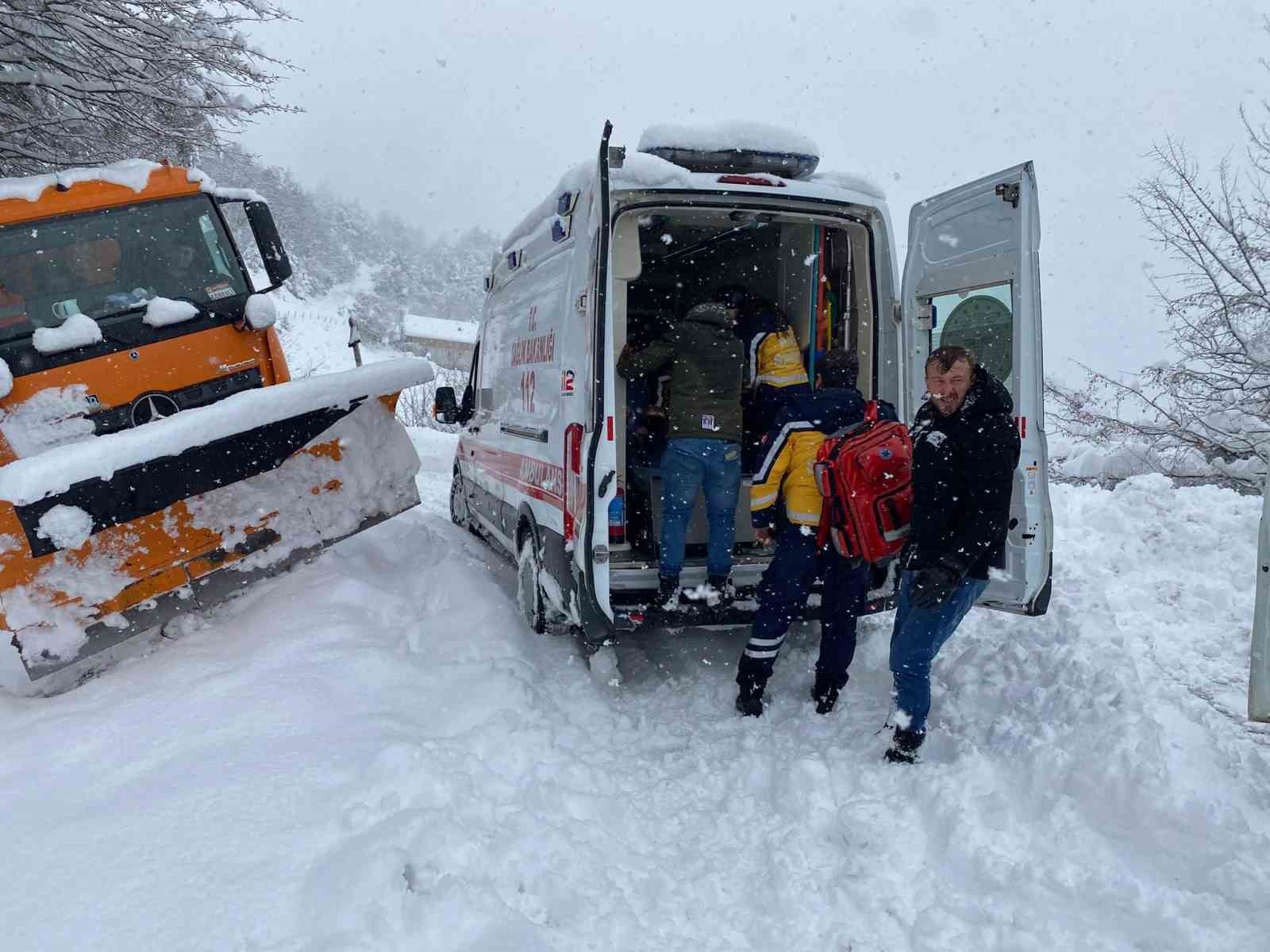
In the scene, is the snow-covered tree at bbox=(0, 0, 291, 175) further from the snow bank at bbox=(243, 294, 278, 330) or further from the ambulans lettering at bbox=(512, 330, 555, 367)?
the ambulans lettering at bbox=(512, 330, 555, 367)

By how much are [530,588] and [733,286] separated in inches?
86.4

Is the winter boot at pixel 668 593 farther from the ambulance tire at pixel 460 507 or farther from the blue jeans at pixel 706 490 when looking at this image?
the ambulance tire at pixel 460 507

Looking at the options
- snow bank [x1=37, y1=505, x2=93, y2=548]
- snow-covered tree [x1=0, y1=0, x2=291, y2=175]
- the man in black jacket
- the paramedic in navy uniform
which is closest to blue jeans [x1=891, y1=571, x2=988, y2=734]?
the man in black jacket

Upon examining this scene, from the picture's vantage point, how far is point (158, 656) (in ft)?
13.1

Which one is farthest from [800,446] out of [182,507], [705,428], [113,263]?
[113,263]

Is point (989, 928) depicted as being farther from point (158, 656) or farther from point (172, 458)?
point (172, 458)

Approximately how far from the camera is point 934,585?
10.1ft

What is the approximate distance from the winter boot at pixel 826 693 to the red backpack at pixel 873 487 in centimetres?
81

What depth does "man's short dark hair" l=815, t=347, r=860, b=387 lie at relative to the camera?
3861mm

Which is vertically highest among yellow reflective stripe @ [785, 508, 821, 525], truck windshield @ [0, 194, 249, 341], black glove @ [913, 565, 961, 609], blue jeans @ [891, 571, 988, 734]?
truck windshield @ [0, 194, 249, 341]

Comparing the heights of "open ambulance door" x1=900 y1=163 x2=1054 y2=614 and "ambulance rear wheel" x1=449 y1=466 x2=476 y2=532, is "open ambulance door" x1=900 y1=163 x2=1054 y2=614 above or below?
above

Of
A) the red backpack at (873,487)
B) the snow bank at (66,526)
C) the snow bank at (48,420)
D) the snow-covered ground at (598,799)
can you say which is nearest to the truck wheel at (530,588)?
the snow-covered ground at (598,799)

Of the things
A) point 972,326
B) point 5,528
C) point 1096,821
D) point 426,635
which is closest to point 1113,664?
point 1096,821

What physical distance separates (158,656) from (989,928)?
3923 mm
